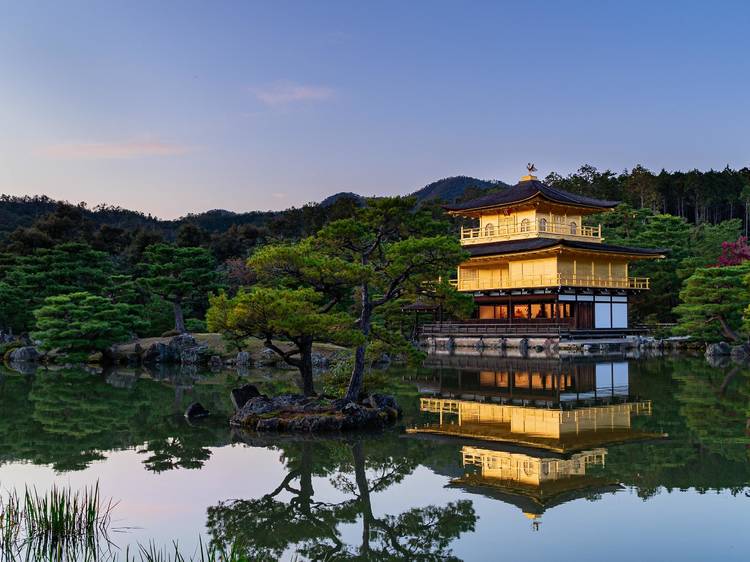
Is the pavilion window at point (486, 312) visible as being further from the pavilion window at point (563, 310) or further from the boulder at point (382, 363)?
the boulder at point (382, 363)

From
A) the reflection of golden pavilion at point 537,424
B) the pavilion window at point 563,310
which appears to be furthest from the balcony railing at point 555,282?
the reflection of golden pavilion at point 537,424

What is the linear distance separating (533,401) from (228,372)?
14.4m

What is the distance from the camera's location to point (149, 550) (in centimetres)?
750

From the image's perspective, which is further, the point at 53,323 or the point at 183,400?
the point at 53,323

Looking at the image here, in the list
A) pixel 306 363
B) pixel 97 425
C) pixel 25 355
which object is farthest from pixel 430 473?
pixel 25 355

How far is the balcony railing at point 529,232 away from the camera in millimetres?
43281

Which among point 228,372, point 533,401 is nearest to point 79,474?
point 533,401

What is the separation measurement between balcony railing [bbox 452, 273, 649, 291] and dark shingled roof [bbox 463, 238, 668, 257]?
1.68 meters

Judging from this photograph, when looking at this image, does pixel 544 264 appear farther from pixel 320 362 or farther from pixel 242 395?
pixel 242 395

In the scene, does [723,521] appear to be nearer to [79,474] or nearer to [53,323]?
[79,474]

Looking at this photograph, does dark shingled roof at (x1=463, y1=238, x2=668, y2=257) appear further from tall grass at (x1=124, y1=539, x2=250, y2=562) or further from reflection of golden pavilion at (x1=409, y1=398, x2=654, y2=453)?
tall grass at (x1=124, y1=539, x2=250, y2=562)

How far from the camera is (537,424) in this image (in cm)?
1485

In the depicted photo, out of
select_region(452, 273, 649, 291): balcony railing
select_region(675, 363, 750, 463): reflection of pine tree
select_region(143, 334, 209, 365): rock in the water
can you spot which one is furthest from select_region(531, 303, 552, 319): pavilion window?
select_region(143, 334, 209, 365): rock in the water

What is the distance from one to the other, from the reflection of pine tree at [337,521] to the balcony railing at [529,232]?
33651 mm
